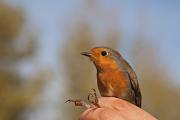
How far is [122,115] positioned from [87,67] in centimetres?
2939

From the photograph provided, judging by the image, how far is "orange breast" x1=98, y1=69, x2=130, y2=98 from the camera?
233 inches

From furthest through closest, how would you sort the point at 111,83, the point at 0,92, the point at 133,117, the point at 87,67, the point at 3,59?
1. the point at 87,67
2. the point at 3,59
3. the point at 0,92
4. the point at 111,83
5. the point at 133,117

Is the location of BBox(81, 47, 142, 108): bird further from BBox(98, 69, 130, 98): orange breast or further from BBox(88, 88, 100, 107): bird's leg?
BBox(88, 88, 100, 107): bird's leg

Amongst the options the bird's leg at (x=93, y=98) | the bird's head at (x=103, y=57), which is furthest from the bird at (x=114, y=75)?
the bird's leg at (x=93, y=98)

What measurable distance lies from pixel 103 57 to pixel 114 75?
0.89 feet

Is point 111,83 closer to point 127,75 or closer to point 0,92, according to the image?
point 127,75

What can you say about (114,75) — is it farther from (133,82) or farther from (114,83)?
(133,82)

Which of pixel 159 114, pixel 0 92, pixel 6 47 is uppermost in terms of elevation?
pixel 6 47

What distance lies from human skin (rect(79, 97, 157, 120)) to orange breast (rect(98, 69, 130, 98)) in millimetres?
989

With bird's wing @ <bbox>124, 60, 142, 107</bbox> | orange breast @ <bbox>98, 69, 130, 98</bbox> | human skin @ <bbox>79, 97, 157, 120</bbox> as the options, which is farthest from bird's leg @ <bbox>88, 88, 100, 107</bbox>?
bird's wing @ <bbox>124, 60, 142, 107</bbox>

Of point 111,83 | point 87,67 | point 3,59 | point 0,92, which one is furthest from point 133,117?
point 87,67

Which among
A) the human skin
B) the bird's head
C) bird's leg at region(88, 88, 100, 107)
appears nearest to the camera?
the human skin

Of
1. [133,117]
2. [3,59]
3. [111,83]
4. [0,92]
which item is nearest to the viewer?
[133,117]

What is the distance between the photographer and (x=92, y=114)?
465cm
